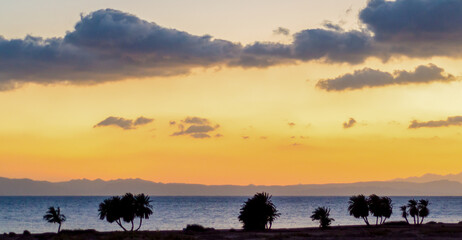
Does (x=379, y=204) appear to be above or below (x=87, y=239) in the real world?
above

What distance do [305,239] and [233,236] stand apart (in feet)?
38.5

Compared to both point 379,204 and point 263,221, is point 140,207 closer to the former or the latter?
point 263,221

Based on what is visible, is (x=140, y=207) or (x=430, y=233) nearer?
(x=430, y=233)

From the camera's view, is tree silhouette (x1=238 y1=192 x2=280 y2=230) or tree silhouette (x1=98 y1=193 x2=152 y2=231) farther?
tree silhouette (x1=238 y1=192 x2=280 y2=230)

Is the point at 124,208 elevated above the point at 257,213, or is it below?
above

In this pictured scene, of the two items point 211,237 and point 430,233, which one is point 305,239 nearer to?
point 211,237

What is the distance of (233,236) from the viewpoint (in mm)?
84000

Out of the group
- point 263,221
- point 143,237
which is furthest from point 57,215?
point 263,221

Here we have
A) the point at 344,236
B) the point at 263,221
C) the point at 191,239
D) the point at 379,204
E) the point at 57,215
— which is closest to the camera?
the point at 191,239

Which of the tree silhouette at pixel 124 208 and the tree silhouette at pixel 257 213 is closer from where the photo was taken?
the tree silhouette at pixel 124 208

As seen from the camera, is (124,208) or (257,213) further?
(257,213)

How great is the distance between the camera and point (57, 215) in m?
89.9

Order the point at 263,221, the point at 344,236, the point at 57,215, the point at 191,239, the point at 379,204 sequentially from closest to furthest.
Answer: the point at 191,239
the point at 344,236
the point at 57,215
the point at 263,221
the point at 379,204

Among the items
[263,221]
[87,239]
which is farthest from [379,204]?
[87,239]
